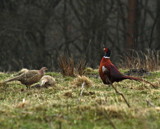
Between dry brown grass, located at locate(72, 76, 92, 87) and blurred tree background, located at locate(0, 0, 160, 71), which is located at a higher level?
blurred tree background, located at locate(0, 0, 160, 71)

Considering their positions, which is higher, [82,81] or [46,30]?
[46,30]

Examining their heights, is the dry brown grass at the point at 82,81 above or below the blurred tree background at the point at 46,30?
below

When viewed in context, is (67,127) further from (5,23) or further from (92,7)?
(92,7)

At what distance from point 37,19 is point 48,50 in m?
1.91

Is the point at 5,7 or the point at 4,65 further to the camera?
the point at 5,7

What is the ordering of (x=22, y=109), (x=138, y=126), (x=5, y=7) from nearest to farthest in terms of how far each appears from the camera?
(x=138, y=126), (x=22, y=109), (x=5, y=7)

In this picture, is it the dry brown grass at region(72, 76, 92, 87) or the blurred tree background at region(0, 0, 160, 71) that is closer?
the dry brown grass at region(72, 76, 92, 87)

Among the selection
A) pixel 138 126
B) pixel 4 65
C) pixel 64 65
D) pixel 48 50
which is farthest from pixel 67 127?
pixel 48 50

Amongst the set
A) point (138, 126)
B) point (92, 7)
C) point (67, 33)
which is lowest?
point (138, 126)

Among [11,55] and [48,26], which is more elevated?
[48,26]

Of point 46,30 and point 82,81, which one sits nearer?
point 82,81

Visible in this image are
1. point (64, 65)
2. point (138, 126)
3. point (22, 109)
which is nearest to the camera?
point (138, 126)

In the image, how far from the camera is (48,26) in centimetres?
1692

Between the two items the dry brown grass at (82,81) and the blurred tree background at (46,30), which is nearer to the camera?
the dry brown grass at (82,81)
